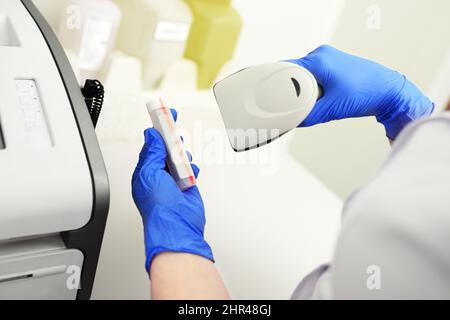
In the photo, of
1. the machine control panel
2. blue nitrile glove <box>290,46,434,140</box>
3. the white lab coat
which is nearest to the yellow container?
blue nitrile glove <box>290,46,434,140</box>

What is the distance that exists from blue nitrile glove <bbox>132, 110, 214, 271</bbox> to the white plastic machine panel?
11cm

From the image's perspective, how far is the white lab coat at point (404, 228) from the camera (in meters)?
0.38

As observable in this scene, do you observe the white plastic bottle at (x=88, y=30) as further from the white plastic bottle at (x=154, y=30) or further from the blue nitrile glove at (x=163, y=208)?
the blue nitrile glove at (x=163, y=208)

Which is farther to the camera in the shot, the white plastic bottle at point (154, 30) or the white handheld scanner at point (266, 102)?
the white plastic bottle at point (154, 30)

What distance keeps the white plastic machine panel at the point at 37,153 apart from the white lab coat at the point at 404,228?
415 millimetres

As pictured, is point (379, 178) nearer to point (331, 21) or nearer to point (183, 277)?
point (183, 277)

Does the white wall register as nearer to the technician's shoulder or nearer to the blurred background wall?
the blurred background wall

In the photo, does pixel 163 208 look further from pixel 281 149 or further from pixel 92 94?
pixel 281 149

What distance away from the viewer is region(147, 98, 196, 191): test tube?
83 centimetres

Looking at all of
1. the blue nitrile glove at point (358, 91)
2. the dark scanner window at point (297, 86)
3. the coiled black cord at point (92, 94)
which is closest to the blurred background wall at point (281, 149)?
the blue nitrile glove at point (358, 91)

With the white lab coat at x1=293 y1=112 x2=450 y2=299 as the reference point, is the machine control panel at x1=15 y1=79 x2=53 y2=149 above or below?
below

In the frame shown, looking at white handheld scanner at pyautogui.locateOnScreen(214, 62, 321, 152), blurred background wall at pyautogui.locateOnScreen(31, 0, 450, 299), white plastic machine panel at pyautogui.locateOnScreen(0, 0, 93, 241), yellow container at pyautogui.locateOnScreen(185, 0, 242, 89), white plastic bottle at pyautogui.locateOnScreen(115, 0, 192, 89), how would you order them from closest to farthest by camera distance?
white plastic machine panel at pyautogui.locateOnScreen(0, 0, 93, 241) < white handheld scanner at pyautogui.locateOnScreen(214, 62, 321, 152) < blurred background wall at pyautogui.locateOnScreen(31, 0, 450, 299) < white plastic bottle at pyautogui.locateOnScreen(115, 0, 192, 89) < yellow container at pyautogui.locateOnScreen(185, 0, 242, 89)
